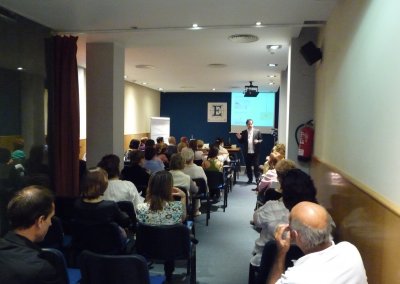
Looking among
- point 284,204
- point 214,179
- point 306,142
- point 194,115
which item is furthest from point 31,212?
point 194,115

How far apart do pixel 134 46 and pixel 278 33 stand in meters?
2.12

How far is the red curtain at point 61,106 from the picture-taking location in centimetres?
433

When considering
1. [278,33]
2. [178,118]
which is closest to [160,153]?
[278,33]

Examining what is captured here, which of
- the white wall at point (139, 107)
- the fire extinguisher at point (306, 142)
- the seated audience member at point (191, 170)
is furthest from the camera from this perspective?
→ the white wall at point (139, 107)

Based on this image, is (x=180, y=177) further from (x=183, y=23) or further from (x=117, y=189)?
(x=183, y=23)

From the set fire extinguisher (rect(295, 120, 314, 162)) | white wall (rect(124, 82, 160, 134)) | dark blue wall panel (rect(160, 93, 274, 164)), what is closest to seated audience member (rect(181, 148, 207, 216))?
fire extinguisher (rect(295, 120, 314, 162))

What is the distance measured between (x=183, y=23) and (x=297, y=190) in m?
2.44

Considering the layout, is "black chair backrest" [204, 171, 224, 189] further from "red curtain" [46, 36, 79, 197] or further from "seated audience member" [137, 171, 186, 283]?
"seated audience member" [137, 171, 186, 283]

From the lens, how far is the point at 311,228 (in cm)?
149

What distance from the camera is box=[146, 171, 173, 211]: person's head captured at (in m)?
2.88

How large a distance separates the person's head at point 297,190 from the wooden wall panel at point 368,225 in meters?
0.26

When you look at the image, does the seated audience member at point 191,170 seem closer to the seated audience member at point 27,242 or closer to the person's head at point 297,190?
the person's head at point 297,190

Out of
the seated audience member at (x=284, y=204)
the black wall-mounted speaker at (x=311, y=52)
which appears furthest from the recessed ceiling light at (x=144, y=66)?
the seated audience member at (x=284, y=204)

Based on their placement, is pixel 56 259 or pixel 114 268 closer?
pixel 56 259
